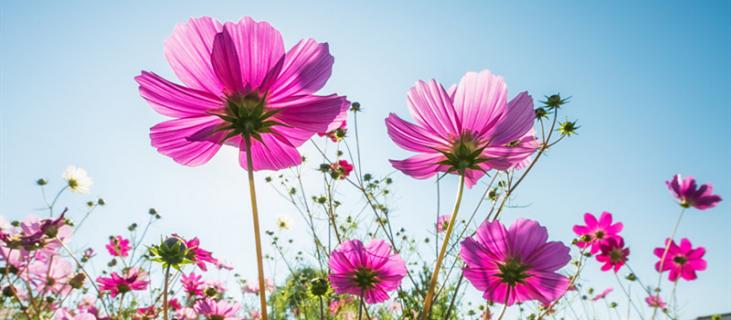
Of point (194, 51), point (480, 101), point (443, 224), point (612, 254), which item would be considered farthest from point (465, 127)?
point (612, 254)

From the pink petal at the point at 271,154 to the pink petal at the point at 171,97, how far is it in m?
0.09

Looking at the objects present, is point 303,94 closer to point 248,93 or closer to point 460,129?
point 248,93

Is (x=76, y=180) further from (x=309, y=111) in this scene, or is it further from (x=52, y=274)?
(x=309, y=111)

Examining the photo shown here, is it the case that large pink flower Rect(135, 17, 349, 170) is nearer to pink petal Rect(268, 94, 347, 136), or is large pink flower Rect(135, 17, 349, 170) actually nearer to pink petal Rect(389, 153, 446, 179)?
pink petal Rect(268, 94, 347, 136)

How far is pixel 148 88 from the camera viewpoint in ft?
1.80

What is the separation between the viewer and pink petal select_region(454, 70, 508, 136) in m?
0.66

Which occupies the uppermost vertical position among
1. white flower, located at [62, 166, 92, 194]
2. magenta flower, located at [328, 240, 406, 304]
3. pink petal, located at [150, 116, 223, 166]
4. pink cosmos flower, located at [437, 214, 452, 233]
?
white flower, located at [62, 166, 92, 194]

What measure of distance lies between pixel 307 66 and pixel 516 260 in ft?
1.80

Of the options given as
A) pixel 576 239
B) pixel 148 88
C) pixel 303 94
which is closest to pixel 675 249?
pixel 576 239

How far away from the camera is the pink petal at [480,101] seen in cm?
66

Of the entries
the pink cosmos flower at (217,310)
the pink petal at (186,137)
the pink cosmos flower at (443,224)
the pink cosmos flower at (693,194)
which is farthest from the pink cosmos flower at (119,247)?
the pink cosmos flower at (693,194)

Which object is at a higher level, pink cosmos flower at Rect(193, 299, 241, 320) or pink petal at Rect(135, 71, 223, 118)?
pink petal at Rect(135, 71, 223, 118)

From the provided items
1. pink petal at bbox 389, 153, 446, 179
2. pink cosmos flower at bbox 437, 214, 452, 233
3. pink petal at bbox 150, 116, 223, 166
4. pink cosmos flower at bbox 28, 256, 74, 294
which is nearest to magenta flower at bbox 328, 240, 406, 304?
pink petal at bbox 389, 153, 446, 179

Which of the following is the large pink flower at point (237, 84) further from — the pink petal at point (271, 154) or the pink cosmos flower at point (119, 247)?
the pink cosmos flower at point (119, 247)
